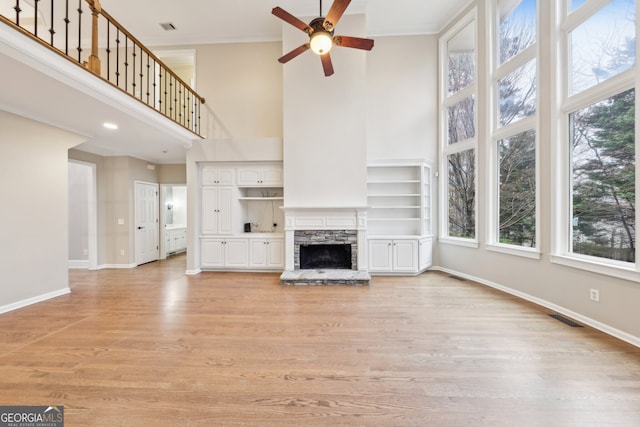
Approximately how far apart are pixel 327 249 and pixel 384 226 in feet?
4.34

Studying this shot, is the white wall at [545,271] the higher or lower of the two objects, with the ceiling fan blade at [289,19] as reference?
lower

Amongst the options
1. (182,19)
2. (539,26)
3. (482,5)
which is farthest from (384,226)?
(182,19)

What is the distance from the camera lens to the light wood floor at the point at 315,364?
1.74 meters

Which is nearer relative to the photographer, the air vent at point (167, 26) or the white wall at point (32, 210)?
the white wall at point (32, 210)

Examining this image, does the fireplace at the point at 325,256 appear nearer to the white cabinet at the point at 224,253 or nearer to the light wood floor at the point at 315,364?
the white cabinet at the point at 224,253

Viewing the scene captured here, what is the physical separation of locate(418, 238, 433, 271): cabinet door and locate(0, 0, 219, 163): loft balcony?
5075 mm

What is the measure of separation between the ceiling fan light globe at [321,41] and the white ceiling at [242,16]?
7.45 feet

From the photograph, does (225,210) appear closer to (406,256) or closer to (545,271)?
(406,256)

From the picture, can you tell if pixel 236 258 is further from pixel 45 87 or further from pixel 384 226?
pixel 45 87

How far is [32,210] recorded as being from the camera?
12.8 ft

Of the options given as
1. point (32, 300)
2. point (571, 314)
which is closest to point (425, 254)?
point (571, 314)

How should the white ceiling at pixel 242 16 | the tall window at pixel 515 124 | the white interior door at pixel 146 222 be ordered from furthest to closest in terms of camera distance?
the white interior door at pixel 146 222
the white ceiling at pixel 242 16
the tall window at pixel 515 124

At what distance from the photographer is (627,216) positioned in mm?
2797

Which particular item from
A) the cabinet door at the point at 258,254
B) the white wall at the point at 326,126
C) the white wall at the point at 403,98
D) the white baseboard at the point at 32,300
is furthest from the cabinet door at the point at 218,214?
the white wall at the point at 403,98
